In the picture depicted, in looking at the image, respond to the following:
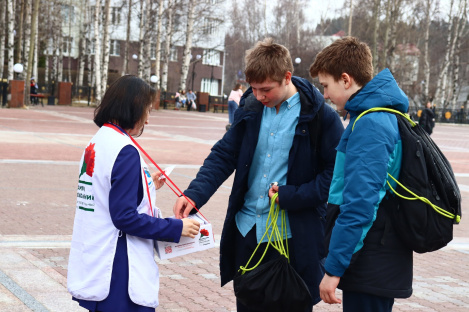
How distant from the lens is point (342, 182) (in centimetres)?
294

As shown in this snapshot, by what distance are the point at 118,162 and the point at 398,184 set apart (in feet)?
3.63

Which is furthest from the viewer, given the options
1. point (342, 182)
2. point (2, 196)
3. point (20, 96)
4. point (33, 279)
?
point (20, 96)

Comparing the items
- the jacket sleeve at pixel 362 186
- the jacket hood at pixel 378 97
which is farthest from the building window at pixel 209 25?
the jacket sleeve at pixel 362 186

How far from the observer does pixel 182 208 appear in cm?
344

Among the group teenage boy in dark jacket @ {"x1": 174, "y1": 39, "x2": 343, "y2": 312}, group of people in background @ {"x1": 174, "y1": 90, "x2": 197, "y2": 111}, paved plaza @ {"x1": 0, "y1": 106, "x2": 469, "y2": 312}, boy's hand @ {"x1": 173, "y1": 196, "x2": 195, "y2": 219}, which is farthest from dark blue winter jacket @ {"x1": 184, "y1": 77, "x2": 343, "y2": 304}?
group of people in background @ {"x1": 174, "y1": 90, "x2": 197, "y2": 111}

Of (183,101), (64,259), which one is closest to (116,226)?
(64,259)

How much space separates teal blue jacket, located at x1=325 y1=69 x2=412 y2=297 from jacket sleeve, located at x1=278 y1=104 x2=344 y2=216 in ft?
1.66

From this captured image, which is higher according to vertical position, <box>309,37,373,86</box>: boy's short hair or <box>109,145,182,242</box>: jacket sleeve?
<box>309,37,373,86</box>: boy's short hair

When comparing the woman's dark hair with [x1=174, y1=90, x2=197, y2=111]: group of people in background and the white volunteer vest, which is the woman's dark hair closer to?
the white volunteer vest

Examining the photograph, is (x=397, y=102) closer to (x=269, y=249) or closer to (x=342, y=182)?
(x=342, y=182)

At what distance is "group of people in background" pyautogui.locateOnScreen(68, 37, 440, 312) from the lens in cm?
281

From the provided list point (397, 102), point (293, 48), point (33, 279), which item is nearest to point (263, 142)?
point (397, 102)

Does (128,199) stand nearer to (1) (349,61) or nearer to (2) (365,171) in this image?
(2) (365,171)

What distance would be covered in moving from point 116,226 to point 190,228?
351mm
